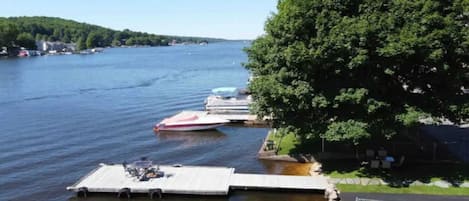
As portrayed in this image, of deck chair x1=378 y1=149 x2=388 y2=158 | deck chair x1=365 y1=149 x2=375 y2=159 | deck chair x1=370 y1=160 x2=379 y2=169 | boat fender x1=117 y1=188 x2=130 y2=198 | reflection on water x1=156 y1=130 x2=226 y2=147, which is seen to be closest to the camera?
boat fender x1=117 y1=188 x2=130 y2=198

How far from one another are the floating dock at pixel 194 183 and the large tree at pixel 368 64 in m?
2.95

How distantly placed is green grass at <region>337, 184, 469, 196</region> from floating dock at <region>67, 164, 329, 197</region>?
141 cm

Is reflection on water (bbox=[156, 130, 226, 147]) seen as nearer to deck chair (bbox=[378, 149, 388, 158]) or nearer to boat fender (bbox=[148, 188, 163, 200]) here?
boat fender (bbox=[148, 188, 163, 200])

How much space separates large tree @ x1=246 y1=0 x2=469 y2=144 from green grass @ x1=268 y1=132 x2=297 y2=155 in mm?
5516

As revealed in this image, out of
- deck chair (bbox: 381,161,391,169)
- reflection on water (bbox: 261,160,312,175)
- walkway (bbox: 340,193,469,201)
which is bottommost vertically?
reflection on water (bbox: 261,160,312,175)

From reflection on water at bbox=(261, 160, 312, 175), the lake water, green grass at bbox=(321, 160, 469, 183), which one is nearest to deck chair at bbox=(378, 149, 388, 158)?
green grass at bbox=(321, 160, 469, 183)

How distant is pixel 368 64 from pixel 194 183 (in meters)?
11.3

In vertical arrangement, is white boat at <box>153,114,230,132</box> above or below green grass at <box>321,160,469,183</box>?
below

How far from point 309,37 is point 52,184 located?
713 inches

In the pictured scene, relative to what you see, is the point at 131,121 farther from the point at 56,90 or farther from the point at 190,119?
the point at 56,90

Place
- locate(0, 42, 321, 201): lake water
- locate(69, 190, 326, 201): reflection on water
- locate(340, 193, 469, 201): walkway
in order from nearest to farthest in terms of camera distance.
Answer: locate(340, 193, 469, 201): walkway
locate(69, 190, 326, 201): reflection on water
locate(0, 42, 321, 201): lake water

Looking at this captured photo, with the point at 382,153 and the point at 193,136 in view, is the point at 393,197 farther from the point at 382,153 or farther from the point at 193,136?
the point at 193,136

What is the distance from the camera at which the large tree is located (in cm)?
2548

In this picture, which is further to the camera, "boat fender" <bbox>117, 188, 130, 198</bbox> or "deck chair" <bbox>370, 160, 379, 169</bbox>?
"deck chair" <bbox>370, 160, 379, 169</bbox>
